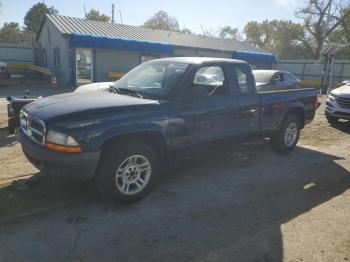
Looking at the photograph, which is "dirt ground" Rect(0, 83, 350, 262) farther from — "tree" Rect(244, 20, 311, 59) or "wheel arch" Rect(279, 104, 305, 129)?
"tree" Rect(244, 20, 311, 59)

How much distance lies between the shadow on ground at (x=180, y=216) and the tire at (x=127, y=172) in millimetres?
195

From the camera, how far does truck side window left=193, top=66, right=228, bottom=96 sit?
5.24 m

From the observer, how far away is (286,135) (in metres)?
6.99

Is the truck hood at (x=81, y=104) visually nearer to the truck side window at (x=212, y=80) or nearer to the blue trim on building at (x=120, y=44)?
the truck side window at (x=212, y=80)

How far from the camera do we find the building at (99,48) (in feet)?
68.5

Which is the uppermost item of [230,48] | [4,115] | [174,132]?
[230,48]

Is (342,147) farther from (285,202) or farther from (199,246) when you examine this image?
(199,246)

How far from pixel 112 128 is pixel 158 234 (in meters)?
1.30

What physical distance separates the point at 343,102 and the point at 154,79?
292 inches

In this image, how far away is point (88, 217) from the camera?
13.1ft

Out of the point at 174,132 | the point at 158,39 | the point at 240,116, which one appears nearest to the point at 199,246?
the point at 174,132

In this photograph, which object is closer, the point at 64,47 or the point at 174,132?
the point at 174,132

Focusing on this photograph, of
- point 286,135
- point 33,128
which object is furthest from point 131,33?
point 33,128

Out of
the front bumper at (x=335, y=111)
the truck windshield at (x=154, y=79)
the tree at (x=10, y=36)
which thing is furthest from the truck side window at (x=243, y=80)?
the tree at (x=10, y=36)
